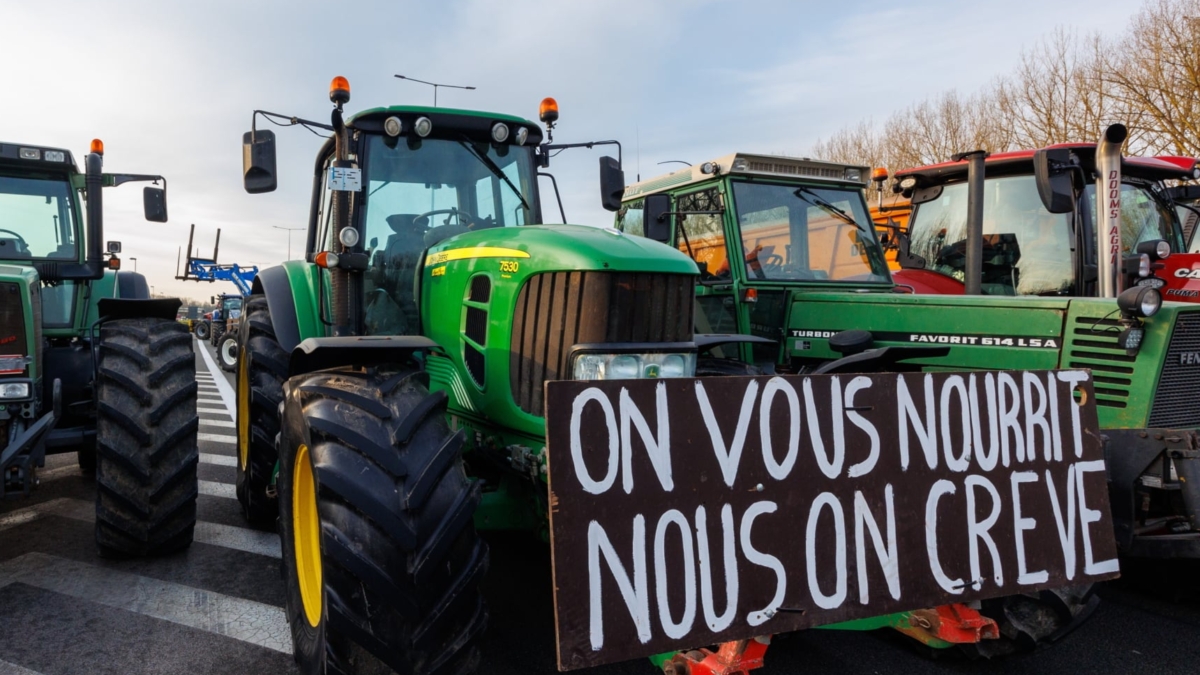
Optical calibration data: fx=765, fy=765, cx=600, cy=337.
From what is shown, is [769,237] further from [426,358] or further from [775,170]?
[426,358]

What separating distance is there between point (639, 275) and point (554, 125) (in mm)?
1699

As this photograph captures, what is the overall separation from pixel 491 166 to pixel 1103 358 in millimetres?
3199

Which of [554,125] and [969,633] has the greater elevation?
[554,125]

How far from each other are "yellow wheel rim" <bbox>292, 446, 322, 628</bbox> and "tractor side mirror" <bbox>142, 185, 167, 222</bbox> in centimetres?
346

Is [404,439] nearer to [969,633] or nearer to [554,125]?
[969,633]

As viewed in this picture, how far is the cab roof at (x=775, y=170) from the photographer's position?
5328 mm

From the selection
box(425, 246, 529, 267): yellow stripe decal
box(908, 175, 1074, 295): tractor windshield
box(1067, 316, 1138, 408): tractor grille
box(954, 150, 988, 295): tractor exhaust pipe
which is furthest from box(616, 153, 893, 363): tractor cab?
box(425, 246, 529, 267): yellow stripe decal

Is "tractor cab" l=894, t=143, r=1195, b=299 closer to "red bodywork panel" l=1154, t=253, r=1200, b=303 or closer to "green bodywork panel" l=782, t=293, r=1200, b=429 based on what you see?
"red bodywork panel" l=1154, t=253, r=1200, b=303

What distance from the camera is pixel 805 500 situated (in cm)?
221

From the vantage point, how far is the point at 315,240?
4539 millimetres

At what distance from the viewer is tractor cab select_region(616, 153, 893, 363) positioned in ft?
17.3

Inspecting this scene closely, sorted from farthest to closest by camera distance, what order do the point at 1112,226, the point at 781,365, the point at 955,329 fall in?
the point at 781,365 < the point at 955,329 < the point at 1112,226

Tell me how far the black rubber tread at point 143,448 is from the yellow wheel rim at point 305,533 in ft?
4.74

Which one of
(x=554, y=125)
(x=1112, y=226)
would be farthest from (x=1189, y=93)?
(x=554, y=125)
